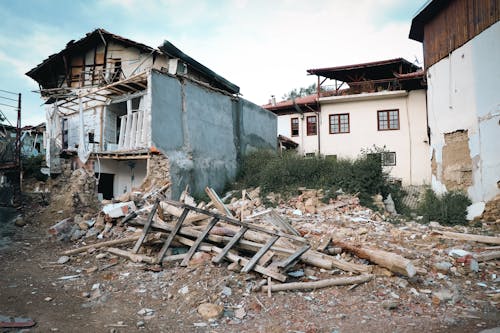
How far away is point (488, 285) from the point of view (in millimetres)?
5645

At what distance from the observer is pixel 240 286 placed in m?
5.36

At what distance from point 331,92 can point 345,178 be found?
10.6m

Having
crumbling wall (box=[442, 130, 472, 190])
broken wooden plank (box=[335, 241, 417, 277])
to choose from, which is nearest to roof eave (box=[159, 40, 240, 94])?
broken wooden plank (box=[335, 241, 417, 277])

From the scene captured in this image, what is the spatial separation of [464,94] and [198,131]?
10.5 m

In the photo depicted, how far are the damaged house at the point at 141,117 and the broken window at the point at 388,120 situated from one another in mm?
8064

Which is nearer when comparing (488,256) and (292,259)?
(292,259)

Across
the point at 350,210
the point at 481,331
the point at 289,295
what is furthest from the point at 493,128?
the point at 289,295

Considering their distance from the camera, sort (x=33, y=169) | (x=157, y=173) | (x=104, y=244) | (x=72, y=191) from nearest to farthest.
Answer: (x=104, y=244), (x=157, y=173), (x=72, y=191), (x=33, y=169)

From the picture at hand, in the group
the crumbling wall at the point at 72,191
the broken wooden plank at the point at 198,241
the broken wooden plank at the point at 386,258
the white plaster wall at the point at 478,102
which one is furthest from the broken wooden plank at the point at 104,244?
the white plaster wall at the point at 478,102

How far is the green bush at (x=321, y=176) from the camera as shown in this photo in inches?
487

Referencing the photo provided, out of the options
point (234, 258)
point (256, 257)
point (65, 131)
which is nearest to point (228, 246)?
point (234, 258)

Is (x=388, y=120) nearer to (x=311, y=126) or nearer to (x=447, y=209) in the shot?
(x=311, y=126)

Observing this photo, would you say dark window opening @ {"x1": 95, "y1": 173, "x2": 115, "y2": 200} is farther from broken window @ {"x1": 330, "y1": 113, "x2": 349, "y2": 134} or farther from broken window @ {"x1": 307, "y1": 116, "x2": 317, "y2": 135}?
broken window @ {"x1": 330, "y1": 113, "x2": 349, "y2": 134}

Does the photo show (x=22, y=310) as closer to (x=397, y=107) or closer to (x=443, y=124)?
(x=443, y=124)
